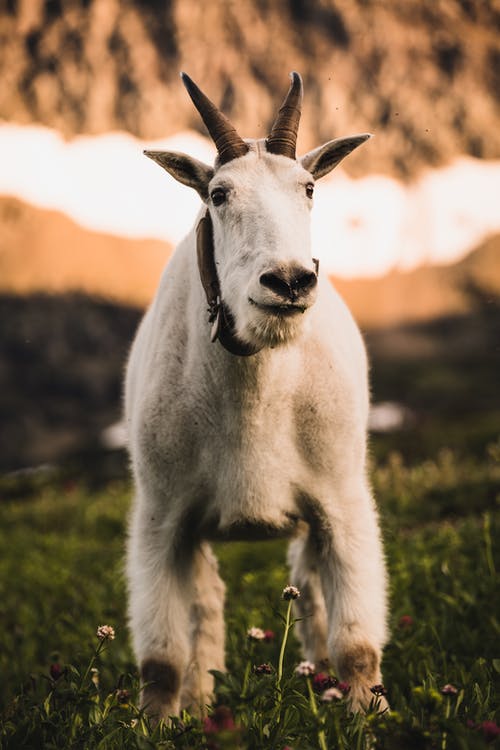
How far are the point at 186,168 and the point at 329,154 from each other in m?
0.72

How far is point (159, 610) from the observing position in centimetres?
401

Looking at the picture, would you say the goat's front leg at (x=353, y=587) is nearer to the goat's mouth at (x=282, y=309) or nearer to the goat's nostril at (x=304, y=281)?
the goat's mouth at (x=282, y=309)

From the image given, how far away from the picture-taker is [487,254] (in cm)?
4300

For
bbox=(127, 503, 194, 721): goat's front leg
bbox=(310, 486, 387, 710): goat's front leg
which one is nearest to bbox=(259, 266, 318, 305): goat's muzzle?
bbox=(310, 486, 387, 710): goat's front leg

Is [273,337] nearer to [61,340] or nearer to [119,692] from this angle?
[119,692]

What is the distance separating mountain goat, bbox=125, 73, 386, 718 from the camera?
363 cm

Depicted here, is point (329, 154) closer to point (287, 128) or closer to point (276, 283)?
point (287, 128)

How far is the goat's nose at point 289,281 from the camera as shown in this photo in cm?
306

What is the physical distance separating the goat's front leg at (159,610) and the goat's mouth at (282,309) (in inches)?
51.8

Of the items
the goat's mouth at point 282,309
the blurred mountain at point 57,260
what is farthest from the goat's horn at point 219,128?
the blurred mountain at point 57,260

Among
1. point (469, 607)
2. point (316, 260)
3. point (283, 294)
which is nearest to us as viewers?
point (283, 294)

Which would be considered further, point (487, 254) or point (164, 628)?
point (487, 254)

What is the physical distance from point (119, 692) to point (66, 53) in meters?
39.2

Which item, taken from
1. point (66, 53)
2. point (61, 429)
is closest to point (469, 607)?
point (61, 429)
